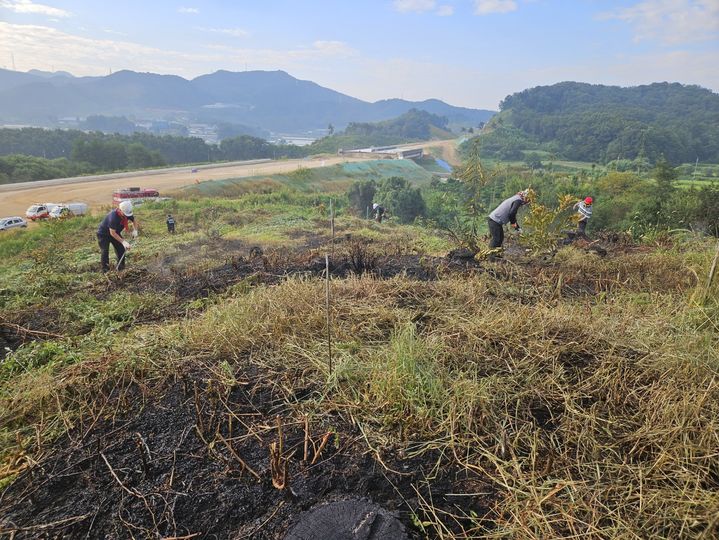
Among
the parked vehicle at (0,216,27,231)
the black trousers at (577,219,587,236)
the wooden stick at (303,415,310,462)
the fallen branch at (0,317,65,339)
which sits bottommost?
the parked vehicle at (0,216,27,231)

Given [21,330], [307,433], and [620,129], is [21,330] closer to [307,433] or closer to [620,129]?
[307,433]

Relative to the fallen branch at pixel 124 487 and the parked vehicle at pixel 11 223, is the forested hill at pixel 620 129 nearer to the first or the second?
the parked vehicle at pixel 11 223

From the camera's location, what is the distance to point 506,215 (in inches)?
262

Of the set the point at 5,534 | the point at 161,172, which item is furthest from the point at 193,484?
the point at 161,172

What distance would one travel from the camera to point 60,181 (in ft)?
107

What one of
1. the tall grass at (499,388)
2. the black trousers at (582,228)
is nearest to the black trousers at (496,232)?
the tall grass at (499,388)

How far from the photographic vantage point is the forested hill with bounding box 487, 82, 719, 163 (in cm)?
5184

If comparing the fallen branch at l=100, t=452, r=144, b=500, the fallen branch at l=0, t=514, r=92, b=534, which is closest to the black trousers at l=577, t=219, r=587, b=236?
the fallen branch at l=100, t=452, r=144, b=500

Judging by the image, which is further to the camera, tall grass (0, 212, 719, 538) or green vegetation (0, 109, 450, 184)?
green vegetation (0, 109, 450, 184)

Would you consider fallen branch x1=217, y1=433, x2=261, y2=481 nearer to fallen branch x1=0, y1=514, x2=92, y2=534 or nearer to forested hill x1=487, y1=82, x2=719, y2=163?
fallen branch x1=0, y1=514, x2=92, y2=534

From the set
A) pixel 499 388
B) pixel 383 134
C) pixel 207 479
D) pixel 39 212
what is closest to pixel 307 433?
pixel 207 479

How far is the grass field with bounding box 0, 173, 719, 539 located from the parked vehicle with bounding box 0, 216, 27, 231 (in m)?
17.2

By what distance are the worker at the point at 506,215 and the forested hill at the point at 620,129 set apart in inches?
1981

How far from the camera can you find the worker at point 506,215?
21.3ft
